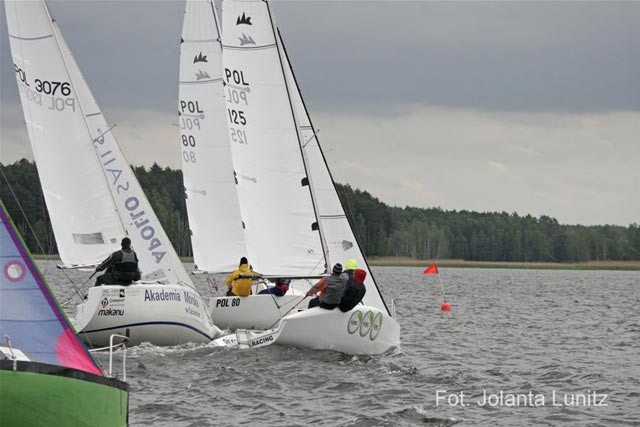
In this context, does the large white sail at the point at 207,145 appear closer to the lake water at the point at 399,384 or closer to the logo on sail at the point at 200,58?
the logo on sail at the point at 200,58

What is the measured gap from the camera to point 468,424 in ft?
45.2

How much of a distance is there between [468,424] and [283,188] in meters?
10.1

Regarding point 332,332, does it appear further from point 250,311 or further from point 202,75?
point 202,75

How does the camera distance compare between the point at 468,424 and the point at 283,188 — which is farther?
the point at 283,188

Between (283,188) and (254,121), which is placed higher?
(254,121)

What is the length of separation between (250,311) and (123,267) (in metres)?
4.43

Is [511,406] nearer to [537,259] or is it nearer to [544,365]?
[544,365]

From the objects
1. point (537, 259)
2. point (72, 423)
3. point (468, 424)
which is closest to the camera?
point (72, 423)

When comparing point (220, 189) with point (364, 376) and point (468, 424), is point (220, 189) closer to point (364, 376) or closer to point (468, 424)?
point (364, 376)

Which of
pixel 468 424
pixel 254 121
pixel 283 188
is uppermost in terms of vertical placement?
pixel 254 121

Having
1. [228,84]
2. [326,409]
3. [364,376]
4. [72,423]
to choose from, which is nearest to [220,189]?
[228,84]

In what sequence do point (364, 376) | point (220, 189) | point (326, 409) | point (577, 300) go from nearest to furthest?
point (326, 409) < point (364, 376) < point (220, 189) < point (577, 300)

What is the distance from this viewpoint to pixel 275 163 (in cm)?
2309

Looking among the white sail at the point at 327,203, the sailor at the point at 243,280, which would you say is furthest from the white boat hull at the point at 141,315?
the white sail at the point at 327,203
